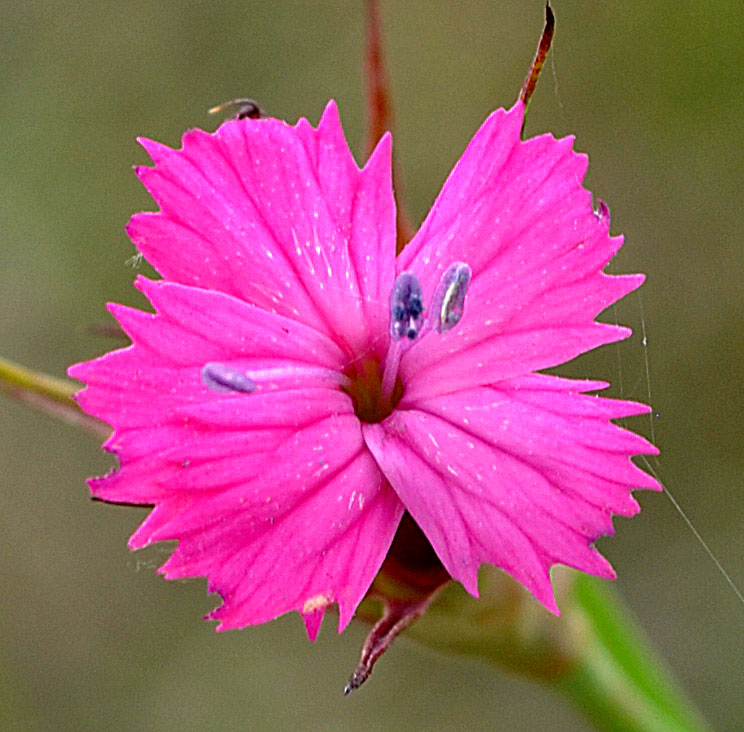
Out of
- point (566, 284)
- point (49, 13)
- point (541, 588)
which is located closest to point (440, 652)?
point (541, 588)

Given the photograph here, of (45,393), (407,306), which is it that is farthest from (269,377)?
(45,393)

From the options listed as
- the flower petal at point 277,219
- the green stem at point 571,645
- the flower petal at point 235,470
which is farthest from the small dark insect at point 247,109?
the green stem at point 571,645

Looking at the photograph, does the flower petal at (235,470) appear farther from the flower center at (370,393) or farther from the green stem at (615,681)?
the green stem at (615,681)

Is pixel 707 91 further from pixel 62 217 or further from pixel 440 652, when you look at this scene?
pixel 440 652

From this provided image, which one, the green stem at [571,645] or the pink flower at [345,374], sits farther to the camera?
the green stem at [571,645]

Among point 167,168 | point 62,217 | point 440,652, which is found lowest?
point 440,652
